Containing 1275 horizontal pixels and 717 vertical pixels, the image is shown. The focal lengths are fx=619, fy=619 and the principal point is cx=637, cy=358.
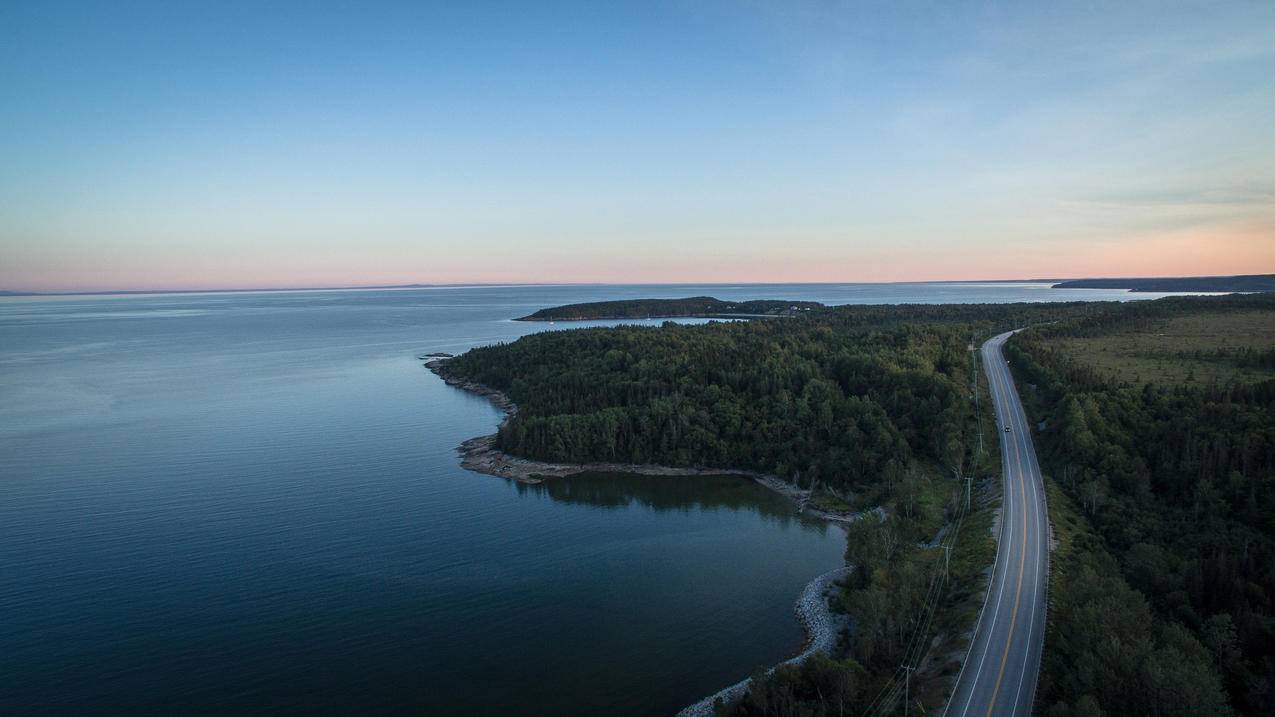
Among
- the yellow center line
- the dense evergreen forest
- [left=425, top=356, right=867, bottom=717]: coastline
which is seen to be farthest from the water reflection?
the dense evergreen forest

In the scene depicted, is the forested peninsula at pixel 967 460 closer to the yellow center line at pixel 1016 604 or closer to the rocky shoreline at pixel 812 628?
the rocky shoreline at pixel 812 628

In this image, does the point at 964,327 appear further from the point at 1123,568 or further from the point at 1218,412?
the point at 1123,568

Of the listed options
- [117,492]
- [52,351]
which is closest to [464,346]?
[52,351]

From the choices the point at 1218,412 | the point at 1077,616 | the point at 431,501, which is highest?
the point at 1218,412

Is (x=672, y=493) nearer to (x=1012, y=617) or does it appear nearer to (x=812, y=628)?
(x=812, y=628)

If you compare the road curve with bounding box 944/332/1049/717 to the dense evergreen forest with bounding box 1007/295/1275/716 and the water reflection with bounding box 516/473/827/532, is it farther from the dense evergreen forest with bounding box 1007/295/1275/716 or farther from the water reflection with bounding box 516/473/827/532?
the water reflection with bounding box 516/473/827/532

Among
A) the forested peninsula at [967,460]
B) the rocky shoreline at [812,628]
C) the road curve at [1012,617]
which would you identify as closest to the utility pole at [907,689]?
the forested peninsula at [967,460]
